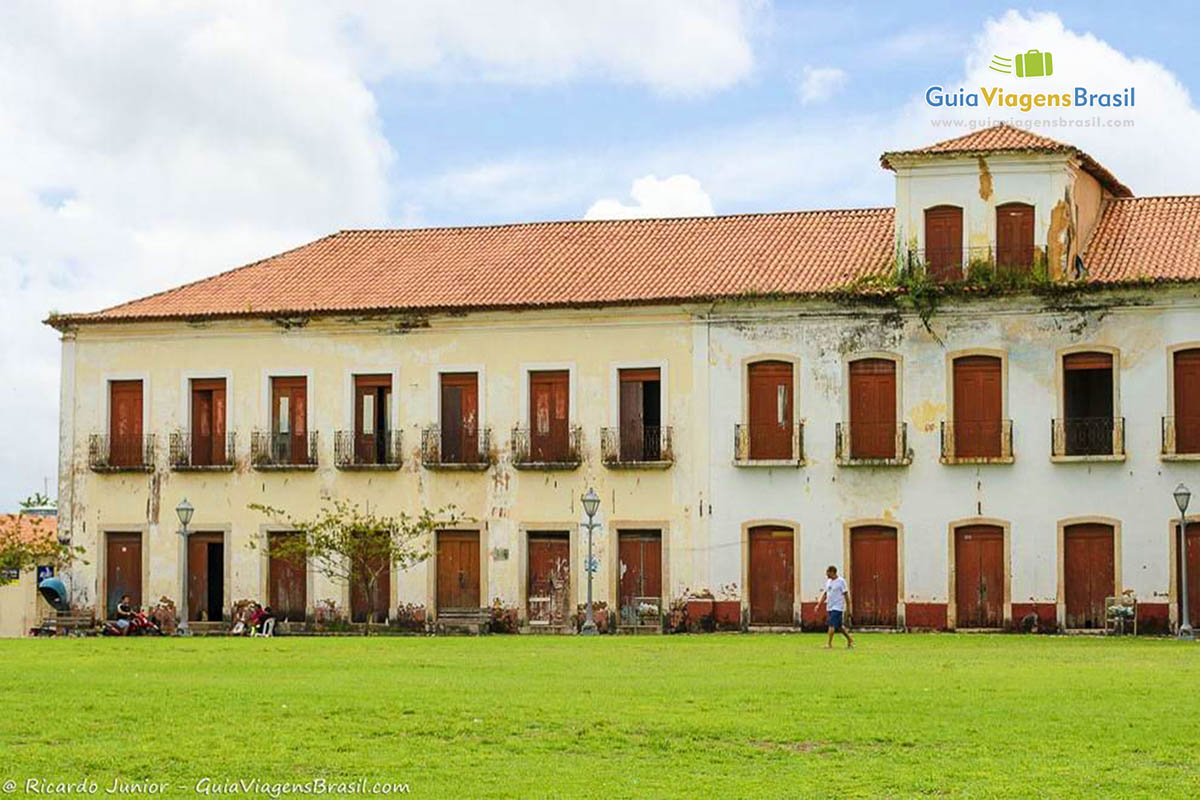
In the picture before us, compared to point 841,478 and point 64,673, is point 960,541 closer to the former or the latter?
point 841,478

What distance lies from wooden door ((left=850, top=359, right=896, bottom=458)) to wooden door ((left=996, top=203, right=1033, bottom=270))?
2.92 meters

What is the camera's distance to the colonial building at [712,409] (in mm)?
42438

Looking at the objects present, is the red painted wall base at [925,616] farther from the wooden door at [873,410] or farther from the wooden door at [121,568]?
the wooden door at [121,568]

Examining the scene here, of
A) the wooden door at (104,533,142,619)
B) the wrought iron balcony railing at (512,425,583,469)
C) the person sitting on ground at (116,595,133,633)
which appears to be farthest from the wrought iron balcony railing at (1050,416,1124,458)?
the wooden door at (104,533,142,619)

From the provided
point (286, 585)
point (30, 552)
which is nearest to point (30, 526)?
point (30, 552)

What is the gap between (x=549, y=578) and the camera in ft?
149

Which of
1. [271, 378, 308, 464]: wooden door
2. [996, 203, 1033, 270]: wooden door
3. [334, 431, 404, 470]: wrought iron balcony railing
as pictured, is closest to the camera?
[996, 203, 1033, 270]: wooden door

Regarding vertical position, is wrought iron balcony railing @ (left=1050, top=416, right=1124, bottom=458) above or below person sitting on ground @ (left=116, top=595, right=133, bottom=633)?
above

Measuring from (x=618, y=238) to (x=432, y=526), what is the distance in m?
7.69

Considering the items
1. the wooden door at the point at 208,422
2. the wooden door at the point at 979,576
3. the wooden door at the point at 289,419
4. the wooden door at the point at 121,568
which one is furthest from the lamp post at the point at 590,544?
the wooden door at the point at 121,568

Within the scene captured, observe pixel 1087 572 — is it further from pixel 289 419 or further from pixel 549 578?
pixel 289 419

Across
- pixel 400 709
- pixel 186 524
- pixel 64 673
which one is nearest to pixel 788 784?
pixel 400 709

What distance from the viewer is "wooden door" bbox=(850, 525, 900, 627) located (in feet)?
142

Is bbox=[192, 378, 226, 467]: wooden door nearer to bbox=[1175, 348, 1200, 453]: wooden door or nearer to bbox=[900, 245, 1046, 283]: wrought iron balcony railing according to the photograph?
bbox=[900, 245, 1046, 283]: wrought iron balcony railing
